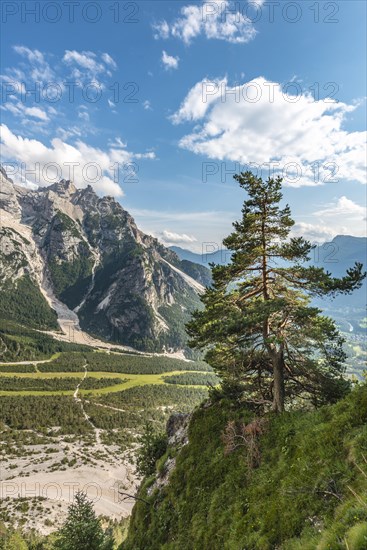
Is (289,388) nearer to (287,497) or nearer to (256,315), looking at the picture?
(256,315)

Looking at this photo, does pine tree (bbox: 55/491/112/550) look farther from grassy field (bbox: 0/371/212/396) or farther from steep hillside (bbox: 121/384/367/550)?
grassy field (bbox: 0/371/212/396)

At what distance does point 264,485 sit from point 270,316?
361 inches

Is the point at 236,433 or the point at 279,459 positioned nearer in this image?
the point at 279,459

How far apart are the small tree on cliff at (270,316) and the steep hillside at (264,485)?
332cm

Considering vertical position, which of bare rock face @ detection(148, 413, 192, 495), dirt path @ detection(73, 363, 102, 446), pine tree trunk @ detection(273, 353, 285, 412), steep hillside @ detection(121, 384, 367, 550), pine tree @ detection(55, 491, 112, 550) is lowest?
dirt path @ detection(73, 363, 102, 446)

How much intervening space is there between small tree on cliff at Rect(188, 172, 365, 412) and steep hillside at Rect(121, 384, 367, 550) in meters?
3.32

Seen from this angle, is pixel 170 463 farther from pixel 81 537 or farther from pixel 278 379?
pixel 81 537

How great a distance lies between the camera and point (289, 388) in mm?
19656

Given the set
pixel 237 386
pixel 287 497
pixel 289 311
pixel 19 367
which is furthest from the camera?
pixel 19 367

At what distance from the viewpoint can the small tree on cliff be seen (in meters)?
17.1

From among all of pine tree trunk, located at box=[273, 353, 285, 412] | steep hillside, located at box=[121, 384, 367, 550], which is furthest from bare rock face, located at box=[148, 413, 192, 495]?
pine tree trunk, located at box=[273, 353, 285, 412]

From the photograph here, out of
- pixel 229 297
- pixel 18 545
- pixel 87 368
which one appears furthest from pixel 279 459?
pixel 87 368

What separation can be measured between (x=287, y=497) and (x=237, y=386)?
34.2ft

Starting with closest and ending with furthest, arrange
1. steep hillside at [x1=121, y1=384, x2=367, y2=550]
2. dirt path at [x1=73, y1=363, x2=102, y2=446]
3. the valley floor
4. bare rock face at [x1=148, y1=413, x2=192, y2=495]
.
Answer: steep hillside at [x1=121, y1=384, x2=367, y2=550]
bare rock face at [x1=148, y1=413, x2=192, y2=495]
the valley floor
dirt path at [x1=73, y1=363, x2=102, y2=446]
